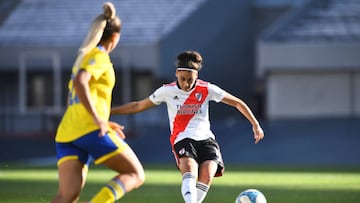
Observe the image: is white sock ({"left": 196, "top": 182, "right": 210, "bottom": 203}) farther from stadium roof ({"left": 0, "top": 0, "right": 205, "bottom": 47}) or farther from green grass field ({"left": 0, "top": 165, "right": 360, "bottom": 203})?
stadium roof ({"left": 0, "top": 0, "right": 205, "bottom": 47})

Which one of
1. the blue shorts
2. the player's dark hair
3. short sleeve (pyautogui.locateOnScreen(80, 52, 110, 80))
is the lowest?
the blue shorts

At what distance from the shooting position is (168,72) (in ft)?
130

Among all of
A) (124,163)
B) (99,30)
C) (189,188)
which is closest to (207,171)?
(189,188)

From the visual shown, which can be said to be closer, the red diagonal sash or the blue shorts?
the blue shorts

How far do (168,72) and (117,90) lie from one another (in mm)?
2344

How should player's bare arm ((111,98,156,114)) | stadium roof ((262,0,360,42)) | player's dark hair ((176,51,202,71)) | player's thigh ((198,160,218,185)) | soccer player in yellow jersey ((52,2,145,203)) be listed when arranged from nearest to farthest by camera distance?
1. soccer player in yellow jersey ((52,2,145,203))
2. player's bare arm ((111,98,156,114))
3. player's dark hair ((176,51,202,71))
4. player's thigh ((198,160,218,185))
5. stadium roof ((262,0,360,42))

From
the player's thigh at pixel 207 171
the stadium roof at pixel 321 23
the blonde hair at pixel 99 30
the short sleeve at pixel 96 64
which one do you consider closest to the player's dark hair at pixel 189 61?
the player's thigh at pixel 207 171

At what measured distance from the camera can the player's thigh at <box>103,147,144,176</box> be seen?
7.97 meters

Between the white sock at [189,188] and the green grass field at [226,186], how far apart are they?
9.79 ft

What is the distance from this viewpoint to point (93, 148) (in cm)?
794

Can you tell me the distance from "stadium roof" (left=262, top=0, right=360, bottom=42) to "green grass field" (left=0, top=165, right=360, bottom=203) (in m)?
15.1

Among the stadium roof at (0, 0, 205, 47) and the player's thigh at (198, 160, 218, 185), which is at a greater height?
the stadium roof at (0, 0, 205, 47)

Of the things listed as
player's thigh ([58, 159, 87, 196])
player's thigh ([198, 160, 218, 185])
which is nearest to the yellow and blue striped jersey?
player's thigh ([58, 159, 87, 196])

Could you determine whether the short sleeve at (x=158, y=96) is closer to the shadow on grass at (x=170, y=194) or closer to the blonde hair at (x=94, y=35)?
the blonde hair at (x=94, y=35)
